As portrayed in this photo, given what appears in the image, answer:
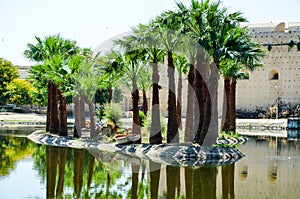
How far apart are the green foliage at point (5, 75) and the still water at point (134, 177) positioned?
120ft

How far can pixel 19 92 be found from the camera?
57.1 m

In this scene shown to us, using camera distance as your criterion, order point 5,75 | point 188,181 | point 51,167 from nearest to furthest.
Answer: point 188,181 < point 51,167 < point 5,75

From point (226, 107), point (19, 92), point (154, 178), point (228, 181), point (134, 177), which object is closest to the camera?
point (228, 181)

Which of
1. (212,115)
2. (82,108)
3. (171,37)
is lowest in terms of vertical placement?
(212,115)

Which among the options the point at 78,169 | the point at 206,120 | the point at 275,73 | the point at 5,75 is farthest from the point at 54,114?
the point at 275,73

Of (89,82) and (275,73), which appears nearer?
(89,82)

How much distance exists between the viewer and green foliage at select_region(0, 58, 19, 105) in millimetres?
57438

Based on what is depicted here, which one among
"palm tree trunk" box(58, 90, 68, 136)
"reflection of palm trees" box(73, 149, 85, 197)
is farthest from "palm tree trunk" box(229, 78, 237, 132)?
"reflection of palm trees" box(73, 149, 85, 197)

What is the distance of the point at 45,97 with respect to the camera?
5100 centimetres

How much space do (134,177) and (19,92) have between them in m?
43.7

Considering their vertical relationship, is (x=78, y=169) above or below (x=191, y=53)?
Result: below

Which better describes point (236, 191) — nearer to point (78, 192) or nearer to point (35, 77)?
point (78, 192)

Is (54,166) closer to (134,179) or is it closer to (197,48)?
(134,179)

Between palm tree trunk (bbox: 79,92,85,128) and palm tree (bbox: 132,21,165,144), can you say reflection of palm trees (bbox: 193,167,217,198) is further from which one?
palm tree trunk (bbox: 79,92,85,128)
